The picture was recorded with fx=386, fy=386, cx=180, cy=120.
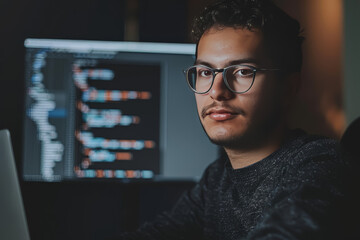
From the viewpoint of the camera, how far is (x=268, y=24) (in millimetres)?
967

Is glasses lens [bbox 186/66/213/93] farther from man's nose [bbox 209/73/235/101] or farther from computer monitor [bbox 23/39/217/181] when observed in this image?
computer monitor [bbox 23/39/217/181]

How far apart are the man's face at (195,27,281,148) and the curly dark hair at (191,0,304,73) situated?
2cm

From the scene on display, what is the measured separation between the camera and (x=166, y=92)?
1397 millimetres

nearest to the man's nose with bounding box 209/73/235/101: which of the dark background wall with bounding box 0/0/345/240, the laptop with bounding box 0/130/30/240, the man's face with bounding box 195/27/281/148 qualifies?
the man's face with bounding box 195/27/281/148

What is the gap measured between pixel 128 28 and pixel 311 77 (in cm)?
130

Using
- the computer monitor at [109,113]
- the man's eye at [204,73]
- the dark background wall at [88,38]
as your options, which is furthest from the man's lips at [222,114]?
the dark background wall at [88,38]

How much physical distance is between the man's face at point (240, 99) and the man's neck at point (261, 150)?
0.02 metres

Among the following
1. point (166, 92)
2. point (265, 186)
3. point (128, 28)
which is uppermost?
point (128, 28)

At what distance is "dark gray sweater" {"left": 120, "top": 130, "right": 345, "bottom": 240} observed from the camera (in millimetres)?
599

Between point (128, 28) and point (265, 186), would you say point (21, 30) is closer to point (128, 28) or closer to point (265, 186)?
point (128, 28)

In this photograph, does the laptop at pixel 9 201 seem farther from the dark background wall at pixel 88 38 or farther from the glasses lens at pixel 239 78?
the dark background wall at pixel 88 38

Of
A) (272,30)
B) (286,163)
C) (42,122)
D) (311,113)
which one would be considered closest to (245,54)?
(272,30)

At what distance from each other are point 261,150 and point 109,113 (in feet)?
2.03

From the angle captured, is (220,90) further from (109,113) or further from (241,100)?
(109,113)
